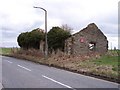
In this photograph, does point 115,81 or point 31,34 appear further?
point 31,34

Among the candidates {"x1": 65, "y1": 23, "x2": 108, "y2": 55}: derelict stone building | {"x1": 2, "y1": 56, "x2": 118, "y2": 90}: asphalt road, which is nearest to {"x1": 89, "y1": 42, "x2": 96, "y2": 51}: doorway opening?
{"x1": 65, "y1": 23, "x2": 108, "y2": 55}: derelict stone building

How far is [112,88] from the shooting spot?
54.9ft

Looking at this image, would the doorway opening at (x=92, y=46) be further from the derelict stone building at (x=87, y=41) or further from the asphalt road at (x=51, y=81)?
the asphalt road at (x=51, y=81)

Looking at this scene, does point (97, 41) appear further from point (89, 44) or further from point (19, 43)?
point (19, 43)

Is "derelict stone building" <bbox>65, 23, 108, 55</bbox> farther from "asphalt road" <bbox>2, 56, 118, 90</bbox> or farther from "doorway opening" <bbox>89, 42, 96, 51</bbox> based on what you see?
"asphalt road" <bbox>2, 56, 118, 90</bbox>

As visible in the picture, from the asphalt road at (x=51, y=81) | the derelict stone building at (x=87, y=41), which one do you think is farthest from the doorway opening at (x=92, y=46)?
the asphalt road at (x=51, y=81)

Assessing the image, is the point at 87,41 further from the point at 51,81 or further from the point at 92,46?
the point at 51,81

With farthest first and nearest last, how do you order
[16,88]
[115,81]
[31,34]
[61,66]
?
1. [31,34]
2. [61,66]
3. [115,81]
4. [16,88]

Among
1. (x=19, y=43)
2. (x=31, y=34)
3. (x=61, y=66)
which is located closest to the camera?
(x=61, y=66)

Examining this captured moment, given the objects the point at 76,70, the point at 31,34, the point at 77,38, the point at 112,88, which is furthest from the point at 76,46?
the point at 112,88

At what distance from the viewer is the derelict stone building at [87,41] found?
171ft

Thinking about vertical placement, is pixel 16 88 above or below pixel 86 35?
below

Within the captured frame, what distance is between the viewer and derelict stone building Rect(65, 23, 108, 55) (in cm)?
5200

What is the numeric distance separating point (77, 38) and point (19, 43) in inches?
867
